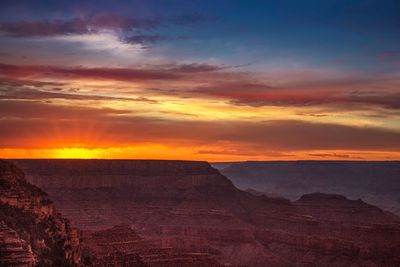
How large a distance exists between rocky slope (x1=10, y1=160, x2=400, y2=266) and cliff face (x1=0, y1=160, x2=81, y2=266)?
43.6 m

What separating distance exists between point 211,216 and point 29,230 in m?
93.6

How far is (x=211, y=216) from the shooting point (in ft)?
455

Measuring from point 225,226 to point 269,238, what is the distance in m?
8.17

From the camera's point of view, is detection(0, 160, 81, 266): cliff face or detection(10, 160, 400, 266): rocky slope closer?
detection(0, 160, 81, 266): cliff face

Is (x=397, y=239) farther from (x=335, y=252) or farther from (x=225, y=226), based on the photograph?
(x=225, y=226)

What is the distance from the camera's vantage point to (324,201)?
154 m

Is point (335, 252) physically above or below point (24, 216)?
below

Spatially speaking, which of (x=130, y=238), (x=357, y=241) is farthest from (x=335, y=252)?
(x=130, y=238)

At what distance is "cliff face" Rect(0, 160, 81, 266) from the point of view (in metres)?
40.4

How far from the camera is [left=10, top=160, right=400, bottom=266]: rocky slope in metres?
115

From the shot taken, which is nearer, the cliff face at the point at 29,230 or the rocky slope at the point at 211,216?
the cliff face at the point at 29,230

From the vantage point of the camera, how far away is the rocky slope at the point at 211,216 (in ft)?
379

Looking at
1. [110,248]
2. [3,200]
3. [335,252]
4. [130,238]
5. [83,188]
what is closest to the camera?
[3,200]

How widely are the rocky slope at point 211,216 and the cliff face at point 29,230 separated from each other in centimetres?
4364
